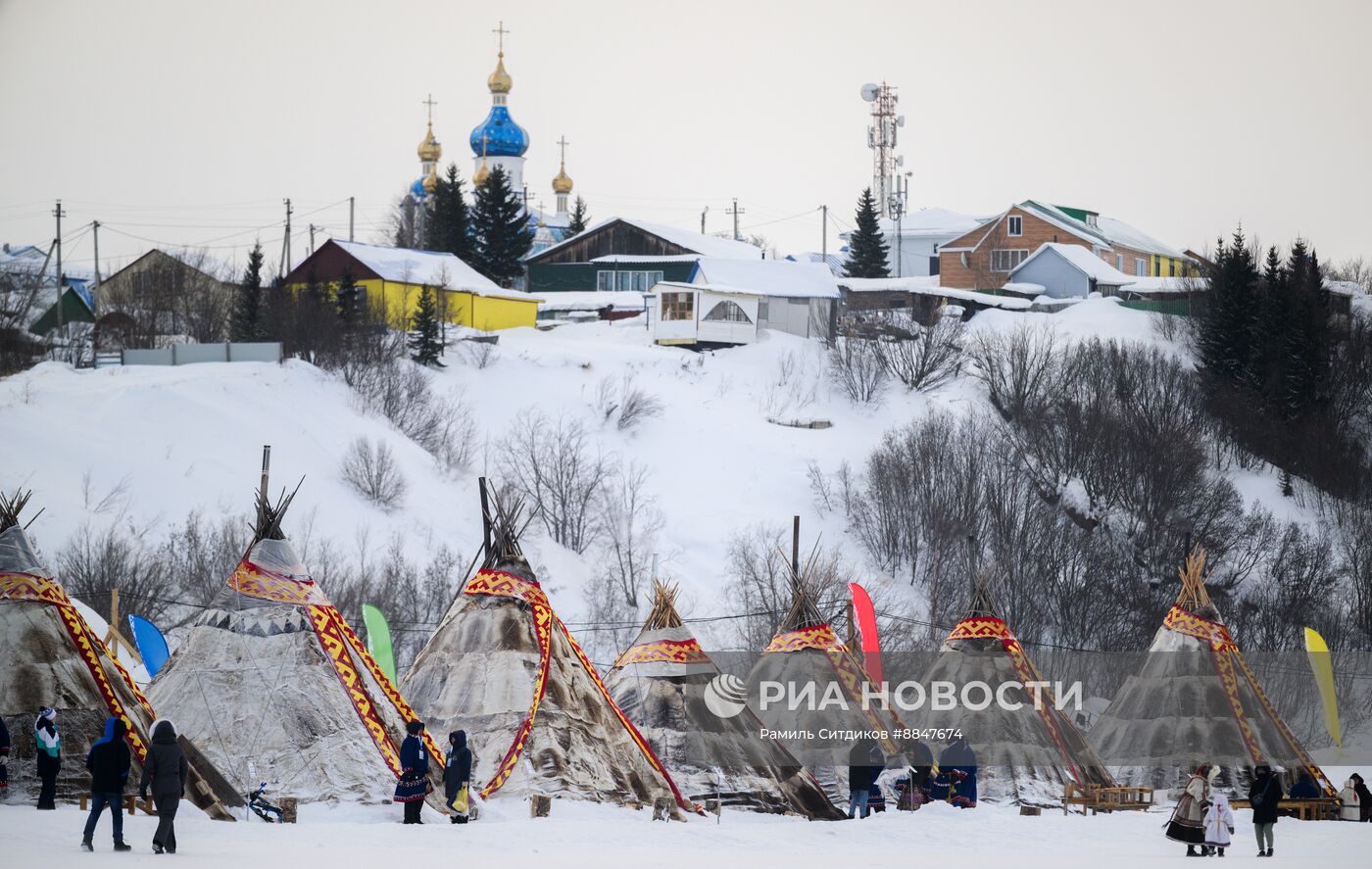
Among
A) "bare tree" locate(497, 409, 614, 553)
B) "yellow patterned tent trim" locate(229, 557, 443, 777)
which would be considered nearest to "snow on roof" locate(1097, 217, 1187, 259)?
"bare tree" locate(497, 409, 614, 553)

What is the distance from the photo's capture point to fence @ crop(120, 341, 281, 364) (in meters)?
50.3

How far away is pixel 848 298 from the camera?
68.1m

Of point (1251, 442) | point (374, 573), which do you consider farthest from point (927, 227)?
point (374, 573)

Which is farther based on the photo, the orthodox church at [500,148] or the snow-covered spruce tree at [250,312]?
the orthodox church at [500,148]

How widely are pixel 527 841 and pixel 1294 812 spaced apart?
1231cm

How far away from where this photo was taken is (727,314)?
62.0 m

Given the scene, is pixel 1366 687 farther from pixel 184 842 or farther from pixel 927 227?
pixel 927 227

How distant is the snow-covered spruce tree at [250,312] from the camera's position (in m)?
55.6

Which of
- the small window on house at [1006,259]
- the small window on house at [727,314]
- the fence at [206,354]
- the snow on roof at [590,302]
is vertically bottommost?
the fence at [206,354]

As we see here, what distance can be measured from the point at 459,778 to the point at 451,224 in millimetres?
57152

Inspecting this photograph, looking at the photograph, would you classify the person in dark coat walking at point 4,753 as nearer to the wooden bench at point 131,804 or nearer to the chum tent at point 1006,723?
the wooden bench at point 131,804

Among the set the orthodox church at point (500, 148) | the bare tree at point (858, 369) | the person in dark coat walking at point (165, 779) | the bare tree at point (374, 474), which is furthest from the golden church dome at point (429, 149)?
the person in dark coat walking at point (165, 779)

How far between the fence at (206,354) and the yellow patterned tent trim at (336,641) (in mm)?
32651
